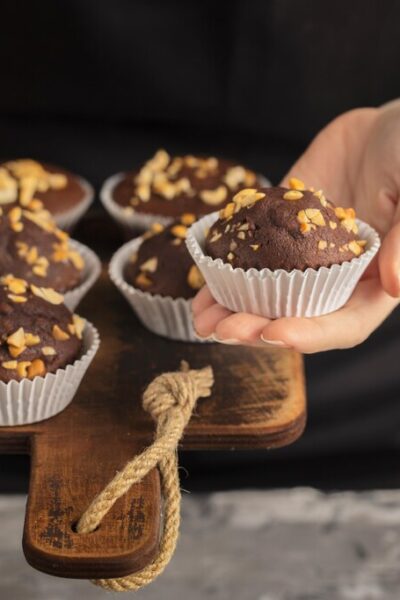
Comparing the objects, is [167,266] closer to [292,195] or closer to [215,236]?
[215,236]

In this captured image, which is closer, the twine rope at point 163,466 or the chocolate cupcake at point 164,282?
the twine rope at point 163,466

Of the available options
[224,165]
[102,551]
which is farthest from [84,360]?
[224,165]

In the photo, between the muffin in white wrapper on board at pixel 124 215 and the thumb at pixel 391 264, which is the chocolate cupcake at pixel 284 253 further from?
the muffin in white wrapper on board at pixel 124 215

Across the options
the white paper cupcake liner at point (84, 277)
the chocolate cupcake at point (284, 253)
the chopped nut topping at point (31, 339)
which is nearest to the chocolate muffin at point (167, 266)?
the white paper cupcake liner at point (84, 277)

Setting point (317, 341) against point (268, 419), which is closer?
point (317, 341)

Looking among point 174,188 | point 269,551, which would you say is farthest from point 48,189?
point 269,551

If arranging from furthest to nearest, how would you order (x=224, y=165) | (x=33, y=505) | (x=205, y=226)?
(x=224, y=165) → (x=205, y=226) → (x=33, y=505)

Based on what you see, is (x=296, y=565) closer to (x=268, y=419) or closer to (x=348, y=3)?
(x=268, y=419)
